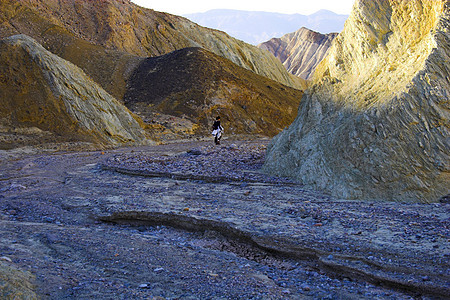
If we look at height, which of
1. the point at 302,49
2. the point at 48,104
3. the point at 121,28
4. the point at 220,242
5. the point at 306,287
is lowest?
the point at 220,242

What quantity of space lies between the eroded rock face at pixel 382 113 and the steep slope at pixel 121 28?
1178 inches

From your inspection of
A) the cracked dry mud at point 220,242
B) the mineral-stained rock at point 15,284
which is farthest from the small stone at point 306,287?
the mineral-stained rock at point 15,284

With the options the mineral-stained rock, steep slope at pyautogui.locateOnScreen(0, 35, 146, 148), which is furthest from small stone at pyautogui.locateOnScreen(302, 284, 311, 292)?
steep slope at pyautogui.locateOnScreen(0, 35, 146, 148)

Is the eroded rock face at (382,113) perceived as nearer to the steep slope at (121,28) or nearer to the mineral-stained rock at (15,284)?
the mineral-stained rock at (15,284)

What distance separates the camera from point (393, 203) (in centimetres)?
799

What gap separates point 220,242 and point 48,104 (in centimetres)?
1768

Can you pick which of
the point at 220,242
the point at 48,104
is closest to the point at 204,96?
the point at 48,104

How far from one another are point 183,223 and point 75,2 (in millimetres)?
42345

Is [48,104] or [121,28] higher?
[121,28]

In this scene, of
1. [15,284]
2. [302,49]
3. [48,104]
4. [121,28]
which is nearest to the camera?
[15,284]

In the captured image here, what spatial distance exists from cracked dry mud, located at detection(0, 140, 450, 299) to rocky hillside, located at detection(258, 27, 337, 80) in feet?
291

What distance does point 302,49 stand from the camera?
103 m

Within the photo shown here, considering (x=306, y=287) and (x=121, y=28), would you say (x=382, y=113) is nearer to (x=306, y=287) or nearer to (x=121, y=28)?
(x=306, y=287)

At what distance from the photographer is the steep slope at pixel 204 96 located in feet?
102
